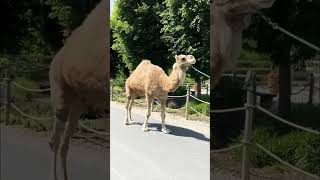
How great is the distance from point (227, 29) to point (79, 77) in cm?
136

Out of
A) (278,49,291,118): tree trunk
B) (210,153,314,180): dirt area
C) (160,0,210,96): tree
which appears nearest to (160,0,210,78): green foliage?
(160,0,210,96): tree

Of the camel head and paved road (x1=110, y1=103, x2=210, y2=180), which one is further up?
the camel head

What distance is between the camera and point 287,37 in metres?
3.38

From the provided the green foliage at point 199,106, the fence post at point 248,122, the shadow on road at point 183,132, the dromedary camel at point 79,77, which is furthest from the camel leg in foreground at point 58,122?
the green foliage at point 199,106

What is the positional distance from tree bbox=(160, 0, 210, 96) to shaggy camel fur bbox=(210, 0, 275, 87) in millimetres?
2521

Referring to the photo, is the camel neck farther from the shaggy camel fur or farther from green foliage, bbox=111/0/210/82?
the shaggy camel fur

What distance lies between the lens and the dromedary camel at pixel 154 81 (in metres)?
5.62

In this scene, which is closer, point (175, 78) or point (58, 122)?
point (58, 122)

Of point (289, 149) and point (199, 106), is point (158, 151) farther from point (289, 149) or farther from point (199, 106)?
point (289, 149)

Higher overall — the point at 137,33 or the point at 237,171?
the point at 137,33

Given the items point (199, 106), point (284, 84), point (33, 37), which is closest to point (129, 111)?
point (199, 106)

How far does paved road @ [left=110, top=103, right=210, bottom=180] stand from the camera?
5105 mm

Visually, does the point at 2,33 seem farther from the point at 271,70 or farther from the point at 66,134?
the point at 271,70

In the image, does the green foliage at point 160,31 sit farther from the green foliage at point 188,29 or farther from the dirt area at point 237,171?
the dirt area at point 237,171
